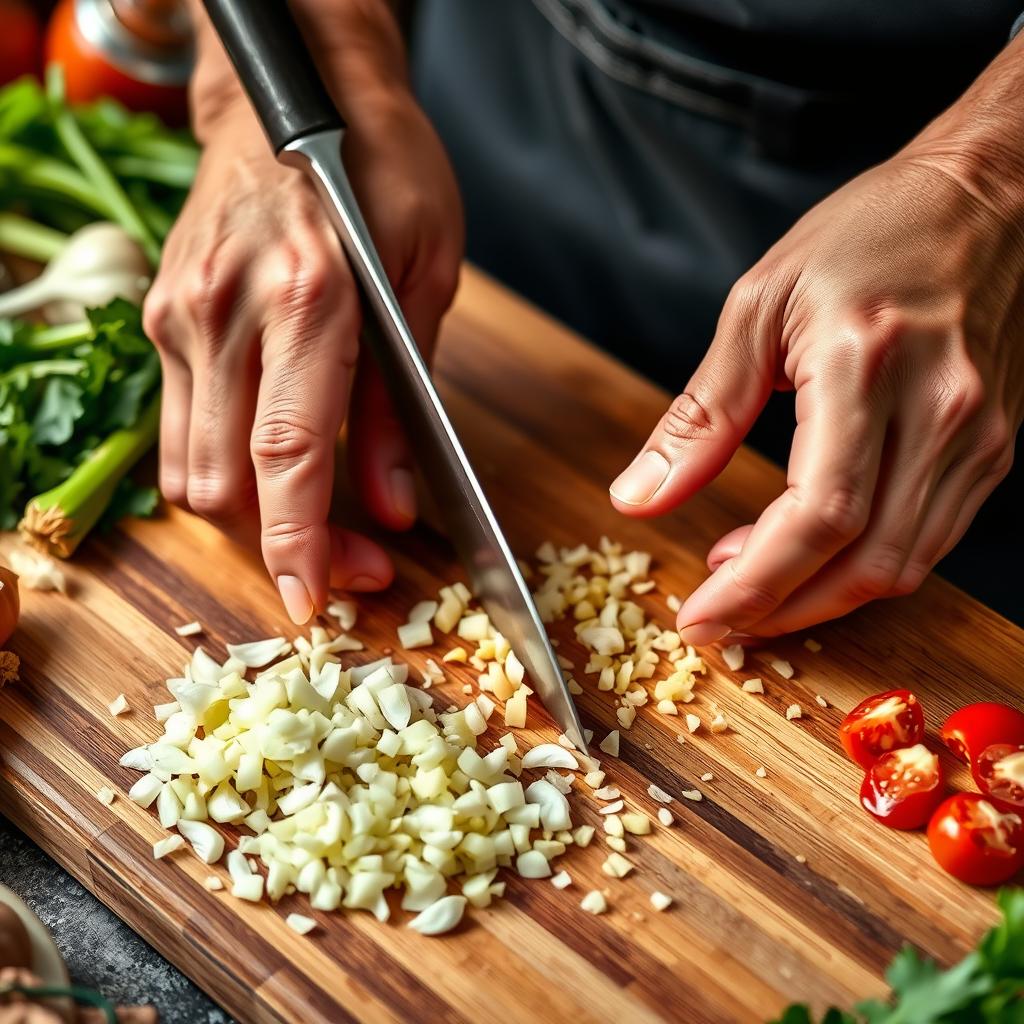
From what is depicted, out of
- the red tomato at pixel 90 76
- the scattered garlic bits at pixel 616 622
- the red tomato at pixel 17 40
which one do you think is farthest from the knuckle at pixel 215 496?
the red tomato at pixel 17 40

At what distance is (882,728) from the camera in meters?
1.37

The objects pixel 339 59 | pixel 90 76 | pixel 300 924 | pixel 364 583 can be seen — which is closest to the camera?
pixel 300 924

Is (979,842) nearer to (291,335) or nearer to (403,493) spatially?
(403,493)

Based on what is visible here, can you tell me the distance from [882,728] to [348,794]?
0.62 m

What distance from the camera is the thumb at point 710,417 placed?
4.55 feet

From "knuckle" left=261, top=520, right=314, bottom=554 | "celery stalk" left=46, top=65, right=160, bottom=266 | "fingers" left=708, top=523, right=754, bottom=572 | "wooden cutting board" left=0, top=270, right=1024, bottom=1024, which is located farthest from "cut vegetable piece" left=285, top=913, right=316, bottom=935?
"celery stalk" left=46, top=65, right=160, bottom=266

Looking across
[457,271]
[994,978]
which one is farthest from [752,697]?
[457,271]

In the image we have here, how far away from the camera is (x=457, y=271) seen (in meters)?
1.73

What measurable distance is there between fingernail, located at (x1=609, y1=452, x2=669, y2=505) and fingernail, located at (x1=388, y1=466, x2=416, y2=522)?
0.34 metres

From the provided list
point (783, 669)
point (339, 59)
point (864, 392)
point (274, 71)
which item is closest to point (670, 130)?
point (339, 59)

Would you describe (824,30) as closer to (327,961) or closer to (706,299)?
(706,299)

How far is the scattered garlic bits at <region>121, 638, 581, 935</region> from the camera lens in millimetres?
1233

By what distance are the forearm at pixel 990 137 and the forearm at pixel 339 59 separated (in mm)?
774

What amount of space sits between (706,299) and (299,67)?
826 mm
